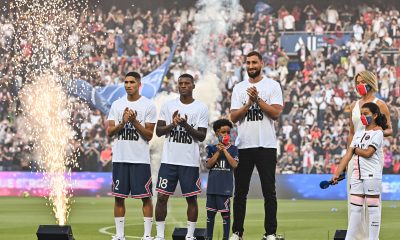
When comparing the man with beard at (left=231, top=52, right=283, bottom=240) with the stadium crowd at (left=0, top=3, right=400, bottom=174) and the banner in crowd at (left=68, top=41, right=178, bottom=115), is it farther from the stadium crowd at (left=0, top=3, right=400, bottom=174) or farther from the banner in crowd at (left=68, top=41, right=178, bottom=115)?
the banner in crowd at (left=68, top=41, right=178, bottom=115)

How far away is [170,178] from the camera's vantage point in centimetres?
1225

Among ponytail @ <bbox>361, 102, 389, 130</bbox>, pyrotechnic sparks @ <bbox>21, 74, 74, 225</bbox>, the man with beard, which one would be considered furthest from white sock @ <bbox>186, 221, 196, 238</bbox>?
pyrotechnic sparks @ <bbox>21, 74, 74, 225</bbox>

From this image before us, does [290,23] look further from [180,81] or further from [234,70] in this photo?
[180,81]

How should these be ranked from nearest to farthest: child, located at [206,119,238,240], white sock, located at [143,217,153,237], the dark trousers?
the dark trousers
white sock, located at [143,217,153,237]
child, located at [206,119,238,240]

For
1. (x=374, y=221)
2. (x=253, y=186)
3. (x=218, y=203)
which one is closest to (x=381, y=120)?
(x=374, y=221)

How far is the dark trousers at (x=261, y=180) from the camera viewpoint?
38.5 feet

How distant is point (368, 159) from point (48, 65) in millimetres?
27897

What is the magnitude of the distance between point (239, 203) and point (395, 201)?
1796 centimetres

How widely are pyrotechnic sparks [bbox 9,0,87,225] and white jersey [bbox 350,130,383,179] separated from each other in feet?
75.8

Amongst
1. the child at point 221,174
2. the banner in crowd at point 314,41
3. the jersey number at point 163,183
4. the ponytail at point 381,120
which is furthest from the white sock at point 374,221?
the banner in crowd at point 314,41

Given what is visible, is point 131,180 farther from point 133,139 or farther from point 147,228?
point 147,228

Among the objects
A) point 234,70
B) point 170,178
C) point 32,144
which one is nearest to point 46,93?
point 32,144

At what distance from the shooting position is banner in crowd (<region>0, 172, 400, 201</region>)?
30.0 metres

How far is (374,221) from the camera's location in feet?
35.9
